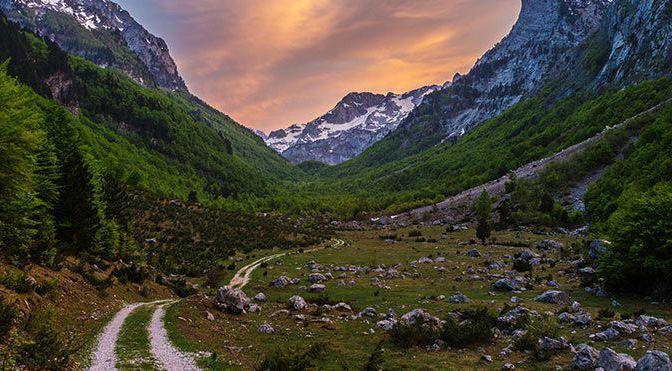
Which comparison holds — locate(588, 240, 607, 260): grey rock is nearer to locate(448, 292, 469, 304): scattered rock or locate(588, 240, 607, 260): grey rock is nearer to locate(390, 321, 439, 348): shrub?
locate(448, 292, 469, 304): scattered rock

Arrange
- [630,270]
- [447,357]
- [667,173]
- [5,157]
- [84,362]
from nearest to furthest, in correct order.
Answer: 1. [84,362]
2. [447,357]
3. [5,157]
4. [630,270]
5. [667,173]

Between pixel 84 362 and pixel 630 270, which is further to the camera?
pixel 630 270

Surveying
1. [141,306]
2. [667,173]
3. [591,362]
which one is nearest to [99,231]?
[141,306]

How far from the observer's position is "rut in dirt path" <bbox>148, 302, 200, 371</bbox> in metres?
20.3

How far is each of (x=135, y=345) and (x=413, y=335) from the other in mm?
15765

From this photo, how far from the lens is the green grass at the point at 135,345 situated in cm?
1997

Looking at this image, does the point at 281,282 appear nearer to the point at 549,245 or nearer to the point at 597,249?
the point at 597,249

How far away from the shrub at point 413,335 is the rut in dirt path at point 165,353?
11434 millimetres

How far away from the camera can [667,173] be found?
62.4 metres

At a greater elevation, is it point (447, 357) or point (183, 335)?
point (183, 335)

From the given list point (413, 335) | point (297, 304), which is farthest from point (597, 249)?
point (297, 304)

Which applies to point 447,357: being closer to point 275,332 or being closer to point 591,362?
point 591,362

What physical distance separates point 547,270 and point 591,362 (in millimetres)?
27500

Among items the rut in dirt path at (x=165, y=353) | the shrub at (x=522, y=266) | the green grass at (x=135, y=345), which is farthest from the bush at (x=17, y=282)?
the shrub at (x=522, y=266)
